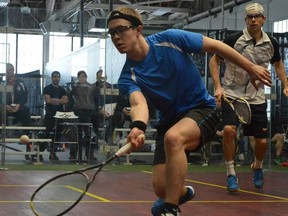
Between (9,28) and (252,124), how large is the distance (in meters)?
5.27

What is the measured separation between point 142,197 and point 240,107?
1.35 m

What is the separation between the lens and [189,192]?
4559 millimetres

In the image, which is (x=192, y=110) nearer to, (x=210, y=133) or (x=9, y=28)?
(x=210, y=133)

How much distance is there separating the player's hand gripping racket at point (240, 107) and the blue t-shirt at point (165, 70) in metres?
2.56

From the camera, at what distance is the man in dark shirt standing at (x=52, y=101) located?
12320mm

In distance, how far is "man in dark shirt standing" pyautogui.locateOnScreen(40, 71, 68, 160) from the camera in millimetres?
12320

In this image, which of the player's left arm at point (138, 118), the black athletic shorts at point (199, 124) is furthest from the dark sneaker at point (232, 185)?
the player's left arm at point (138, 118)

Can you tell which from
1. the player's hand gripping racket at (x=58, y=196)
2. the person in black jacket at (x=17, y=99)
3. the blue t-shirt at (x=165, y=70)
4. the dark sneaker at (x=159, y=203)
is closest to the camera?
the blue t-shirt at (x=165, y=70)

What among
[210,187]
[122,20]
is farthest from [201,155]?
[122,20]

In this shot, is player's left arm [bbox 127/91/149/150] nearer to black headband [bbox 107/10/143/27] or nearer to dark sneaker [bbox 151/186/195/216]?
black headband [bbox 107/10/143/27]

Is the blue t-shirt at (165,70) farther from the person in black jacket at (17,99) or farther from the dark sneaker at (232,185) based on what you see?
the person in black jacket at (17,99)

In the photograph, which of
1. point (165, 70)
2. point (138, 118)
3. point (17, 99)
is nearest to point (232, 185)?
point (165, 70)

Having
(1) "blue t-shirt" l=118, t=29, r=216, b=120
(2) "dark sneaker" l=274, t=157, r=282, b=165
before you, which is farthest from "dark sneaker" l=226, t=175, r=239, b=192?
(2) "dark sneaker" l=274, t=157, r=282, b=165

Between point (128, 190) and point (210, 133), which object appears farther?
point (128, 190)
